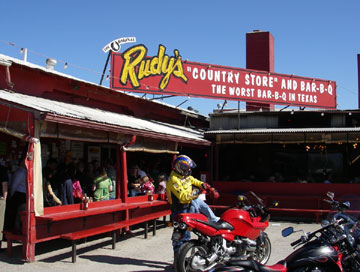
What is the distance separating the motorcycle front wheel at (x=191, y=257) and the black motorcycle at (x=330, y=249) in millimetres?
1418

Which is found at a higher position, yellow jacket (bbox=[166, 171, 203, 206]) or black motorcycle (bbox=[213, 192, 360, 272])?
yellow jacket (bbox=[166, 171, 203, 206])

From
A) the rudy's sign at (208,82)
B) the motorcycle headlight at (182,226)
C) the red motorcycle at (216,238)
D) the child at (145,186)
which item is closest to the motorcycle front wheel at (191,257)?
the red motorcycle at (216,238)

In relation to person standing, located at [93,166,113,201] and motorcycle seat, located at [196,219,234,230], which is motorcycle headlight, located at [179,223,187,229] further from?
person standing, located at [93,166,113,201]

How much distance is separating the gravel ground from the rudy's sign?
6.06m

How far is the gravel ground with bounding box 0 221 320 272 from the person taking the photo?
22.7 feet

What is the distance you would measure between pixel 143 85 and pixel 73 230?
726 centimetres

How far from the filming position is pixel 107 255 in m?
7.86

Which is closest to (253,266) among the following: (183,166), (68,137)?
(183,166)

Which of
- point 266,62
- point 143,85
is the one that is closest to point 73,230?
point 143,85

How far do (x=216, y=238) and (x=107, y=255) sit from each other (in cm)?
255

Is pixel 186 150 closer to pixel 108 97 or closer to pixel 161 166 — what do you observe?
pixel 161 166

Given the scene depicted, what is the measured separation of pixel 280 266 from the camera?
4367 millimetres

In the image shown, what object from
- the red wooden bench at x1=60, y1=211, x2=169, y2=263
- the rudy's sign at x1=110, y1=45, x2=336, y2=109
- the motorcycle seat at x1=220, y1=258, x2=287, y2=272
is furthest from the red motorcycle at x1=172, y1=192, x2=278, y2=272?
the rudy's sign at x1=110, y1=45, x2=336, y2=109

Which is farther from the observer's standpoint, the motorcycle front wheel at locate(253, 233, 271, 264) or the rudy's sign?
the rudy's sign
